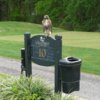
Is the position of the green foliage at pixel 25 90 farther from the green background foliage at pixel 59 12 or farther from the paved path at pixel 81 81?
the green background foliage at pixel 59 12

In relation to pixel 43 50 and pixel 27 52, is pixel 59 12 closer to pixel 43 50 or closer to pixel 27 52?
pixel 27 52

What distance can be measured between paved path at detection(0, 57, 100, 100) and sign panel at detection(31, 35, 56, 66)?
1766 millimetres

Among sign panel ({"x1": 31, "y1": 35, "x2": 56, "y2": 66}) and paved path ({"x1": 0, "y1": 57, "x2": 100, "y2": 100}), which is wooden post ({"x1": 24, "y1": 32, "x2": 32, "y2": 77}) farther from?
paved path ({"x1": 0, "y1": 57, "x2": 100, "y2": 100})

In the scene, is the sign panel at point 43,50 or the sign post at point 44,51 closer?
the sign post at point 44,51

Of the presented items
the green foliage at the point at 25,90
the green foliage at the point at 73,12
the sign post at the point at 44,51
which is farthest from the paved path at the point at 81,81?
the green foliage at the point at 73,12

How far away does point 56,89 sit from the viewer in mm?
7680

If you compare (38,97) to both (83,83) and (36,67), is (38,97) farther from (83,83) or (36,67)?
(36,67)

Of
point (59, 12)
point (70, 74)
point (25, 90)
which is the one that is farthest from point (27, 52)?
point (59, 12)

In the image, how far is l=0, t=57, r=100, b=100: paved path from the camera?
1010 cm

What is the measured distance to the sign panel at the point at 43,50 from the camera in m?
8.00

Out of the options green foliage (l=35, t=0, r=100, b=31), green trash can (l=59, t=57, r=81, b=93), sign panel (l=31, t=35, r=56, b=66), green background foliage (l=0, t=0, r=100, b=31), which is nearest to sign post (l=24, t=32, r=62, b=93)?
Answer: sign panel (l=31, t=35, r=56, b=66)

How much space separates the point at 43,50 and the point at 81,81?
3988 mm

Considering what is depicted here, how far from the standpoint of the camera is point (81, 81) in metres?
11.9

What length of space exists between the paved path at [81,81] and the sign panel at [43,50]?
177 centimetres
